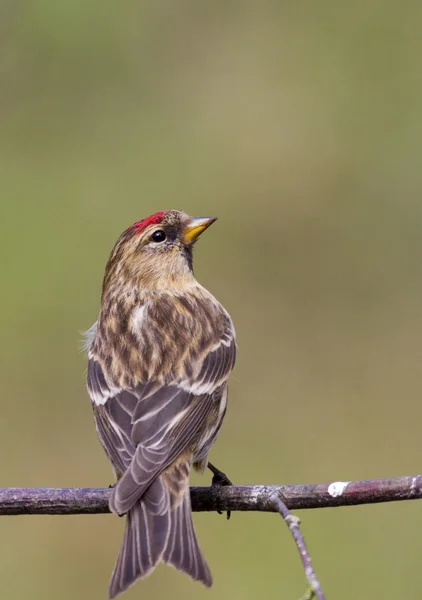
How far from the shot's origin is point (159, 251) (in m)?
6.93

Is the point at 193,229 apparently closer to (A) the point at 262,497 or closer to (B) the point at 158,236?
(B) the point at 158,236

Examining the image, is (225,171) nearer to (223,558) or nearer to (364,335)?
(364,335)

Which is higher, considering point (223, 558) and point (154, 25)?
point (154, 25)

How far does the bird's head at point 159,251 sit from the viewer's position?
6.91 meters

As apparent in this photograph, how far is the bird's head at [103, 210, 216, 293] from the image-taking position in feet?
22.7

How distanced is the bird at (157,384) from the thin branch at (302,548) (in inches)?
16.9

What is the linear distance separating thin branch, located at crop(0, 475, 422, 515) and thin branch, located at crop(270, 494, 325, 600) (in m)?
0.10

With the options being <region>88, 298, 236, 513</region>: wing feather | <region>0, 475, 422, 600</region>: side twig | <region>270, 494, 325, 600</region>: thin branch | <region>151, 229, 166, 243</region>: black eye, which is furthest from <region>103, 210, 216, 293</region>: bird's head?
<region>270, 494, 325, 600</region>: thin branch

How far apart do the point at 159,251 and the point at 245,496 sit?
6.47ft

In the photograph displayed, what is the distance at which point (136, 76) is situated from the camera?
1198 cm

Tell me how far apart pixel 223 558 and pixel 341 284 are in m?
2.78

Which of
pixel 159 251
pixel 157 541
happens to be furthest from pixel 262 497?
pixel 159 251

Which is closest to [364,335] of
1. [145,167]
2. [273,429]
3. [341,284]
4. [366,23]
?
[341,284]

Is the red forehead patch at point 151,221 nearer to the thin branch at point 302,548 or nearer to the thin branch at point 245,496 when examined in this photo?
the thin branch at point 245,496
